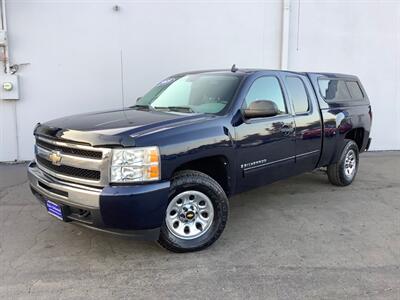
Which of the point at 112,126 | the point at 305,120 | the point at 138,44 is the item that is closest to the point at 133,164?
the point at 112,126

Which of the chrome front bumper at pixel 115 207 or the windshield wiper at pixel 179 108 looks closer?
the chrome front bumper at pixel 115 207

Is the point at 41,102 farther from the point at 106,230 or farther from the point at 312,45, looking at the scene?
the point at 312,45

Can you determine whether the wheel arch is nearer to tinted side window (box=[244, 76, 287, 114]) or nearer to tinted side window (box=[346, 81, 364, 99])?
tinted side window (box=[244, 76, 287, 114])

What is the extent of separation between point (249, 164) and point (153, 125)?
1.30m

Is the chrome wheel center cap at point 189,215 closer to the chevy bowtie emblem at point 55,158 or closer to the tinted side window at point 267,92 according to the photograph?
the chevy bowtie emblem at point 55,158

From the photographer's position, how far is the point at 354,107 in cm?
652

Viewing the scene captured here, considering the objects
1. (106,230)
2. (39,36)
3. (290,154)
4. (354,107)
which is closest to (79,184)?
(106,230)

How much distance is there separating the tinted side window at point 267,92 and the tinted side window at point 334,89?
1.21 meters

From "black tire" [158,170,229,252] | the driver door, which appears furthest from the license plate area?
the driver door

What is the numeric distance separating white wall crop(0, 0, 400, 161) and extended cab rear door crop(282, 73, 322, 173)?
348 cm

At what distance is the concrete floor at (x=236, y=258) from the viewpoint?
3279 mm

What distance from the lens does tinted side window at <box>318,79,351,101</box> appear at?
6023 mm

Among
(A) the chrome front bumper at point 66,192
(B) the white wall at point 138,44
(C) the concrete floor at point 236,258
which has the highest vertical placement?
(B) the white wall at point 138,44

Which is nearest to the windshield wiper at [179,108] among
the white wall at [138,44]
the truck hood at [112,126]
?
the truck hood at [112,126]
